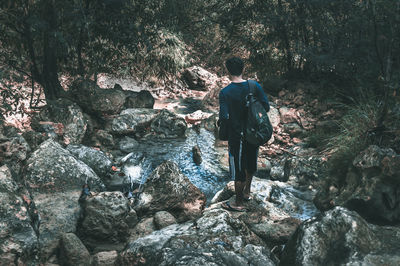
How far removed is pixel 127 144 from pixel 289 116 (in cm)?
372

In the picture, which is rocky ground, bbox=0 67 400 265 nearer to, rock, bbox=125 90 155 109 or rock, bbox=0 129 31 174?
rock, bbox=0 129 31 174

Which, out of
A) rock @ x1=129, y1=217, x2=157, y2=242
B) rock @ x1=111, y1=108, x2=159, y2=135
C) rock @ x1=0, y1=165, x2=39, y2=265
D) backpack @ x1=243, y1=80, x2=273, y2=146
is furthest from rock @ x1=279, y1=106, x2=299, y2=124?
rock @ x1=0, y1=165, x2=39, y2=265

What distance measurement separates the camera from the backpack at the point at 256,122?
374cm

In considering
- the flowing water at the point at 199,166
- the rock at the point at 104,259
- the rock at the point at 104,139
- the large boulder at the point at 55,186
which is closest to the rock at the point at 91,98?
the rock at the point at 104,139

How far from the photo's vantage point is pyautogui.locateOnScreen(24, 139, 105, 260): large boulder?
451 cm

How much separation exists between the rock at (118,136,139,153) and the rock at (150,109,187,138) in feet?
2.21

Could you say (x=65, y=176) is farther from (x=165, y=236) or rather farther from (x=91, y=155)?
(x=165, y=236)

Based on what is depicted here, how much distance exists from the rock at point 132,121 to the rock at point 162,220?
408 cm

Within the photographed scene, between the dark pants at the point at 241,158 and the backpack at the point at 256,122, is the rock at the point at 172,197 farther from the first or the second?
the backpack at the point at 256,122

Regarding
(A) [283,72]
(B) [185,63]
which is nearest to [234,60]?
(A) [283,72]

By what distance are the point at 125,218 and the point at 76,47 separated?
18.6 feet

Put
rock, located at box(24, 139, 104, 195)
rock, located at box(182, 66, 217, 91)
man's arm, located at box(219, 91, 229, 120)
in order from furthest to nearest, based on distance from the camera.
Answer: rock, located at box(182, 66, 217, 91)
rock, located at box(24, 139, 104, 195)
man's arm, located at box(219, 91, 229, 120)

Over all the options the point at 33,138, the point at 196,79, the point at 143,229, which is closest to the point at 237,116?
the point at 143,229

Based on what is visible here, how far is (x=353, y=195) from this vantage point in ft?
14.4
